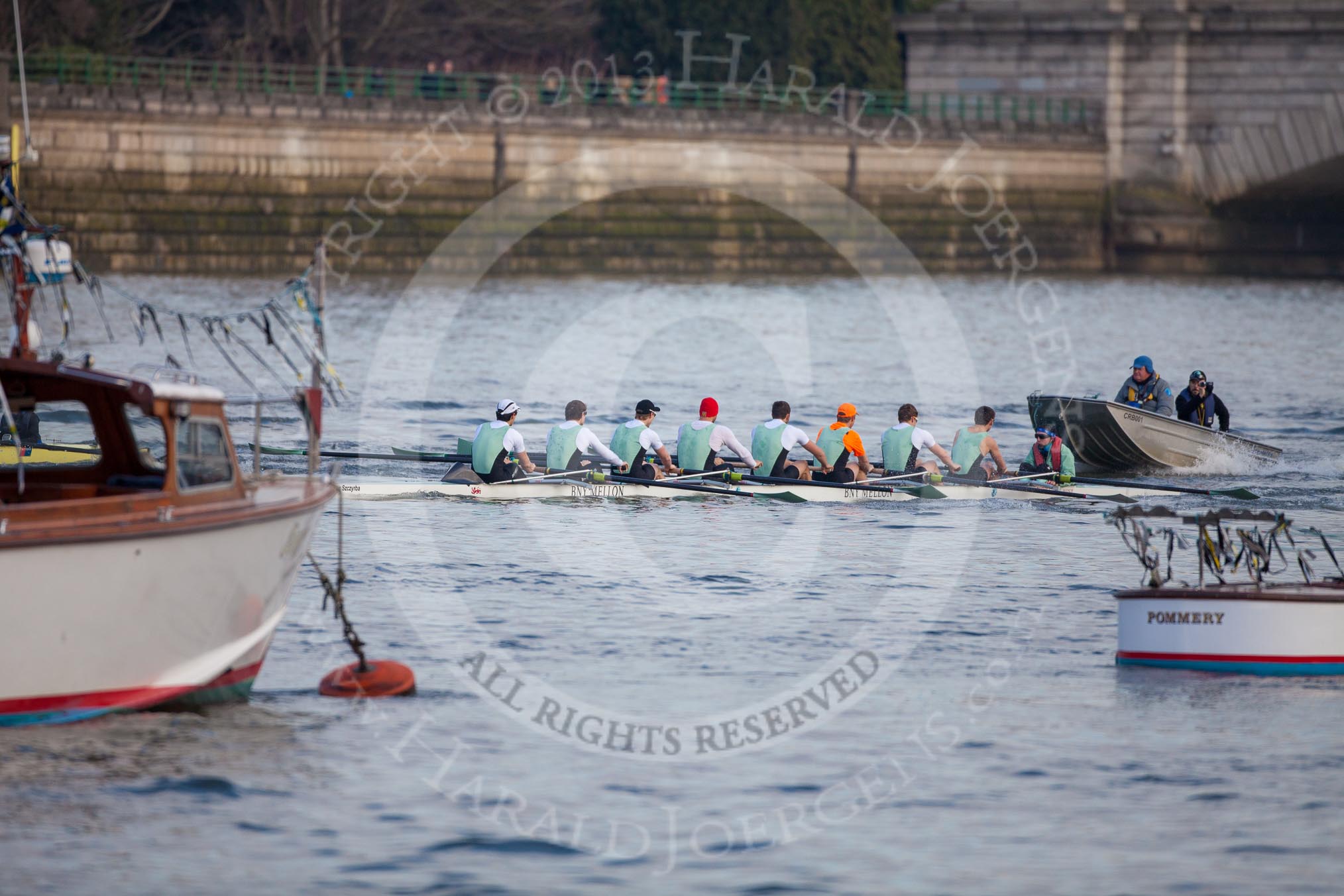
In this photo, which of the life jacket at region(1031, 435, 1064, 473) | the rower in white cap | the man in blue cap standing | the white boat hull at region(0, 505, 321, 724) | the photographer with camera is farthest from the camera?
the photographer with camera

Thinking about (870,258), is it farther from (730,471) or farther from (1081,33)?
(730,471)

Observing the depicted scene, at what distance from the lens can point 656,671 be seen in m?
16.3

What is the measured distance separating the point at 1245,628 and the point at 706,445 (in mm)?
10277

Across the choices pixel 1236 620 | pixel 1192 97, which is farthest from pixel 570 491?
pixel 1192 97

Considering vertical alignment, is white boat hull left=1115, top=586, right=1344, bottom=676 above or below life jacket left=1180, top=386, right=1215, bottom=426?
below

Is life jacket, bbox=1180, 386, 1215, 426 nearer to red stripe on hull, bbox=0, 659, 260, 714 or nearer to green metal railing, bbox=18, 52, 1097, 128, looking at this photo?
red stripe on hull, bbox=0, 659, 260, 714

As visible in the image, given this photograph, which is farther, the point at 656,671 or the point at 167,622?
the point at 656,671

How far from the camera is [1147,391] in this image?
27875 mm

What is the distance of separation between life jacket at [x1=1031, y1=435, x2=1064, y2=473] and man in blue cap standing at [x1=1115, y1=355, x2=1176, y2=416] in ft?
7.78

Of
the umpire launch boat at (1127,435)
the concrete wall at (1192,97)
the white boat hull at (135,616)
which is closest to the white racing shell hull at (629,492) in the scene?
the umpire launch boat at (1127,435)

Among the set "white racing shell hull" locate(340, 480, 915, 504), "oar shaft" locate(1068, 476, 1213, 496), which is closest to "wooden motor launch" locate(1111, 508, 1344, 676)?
"white racing shell hull" locate(340, 480, 915, 504)

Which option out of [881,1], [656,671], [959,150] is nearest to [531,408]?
[656,671]

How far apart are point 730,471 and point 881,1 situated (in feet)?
194

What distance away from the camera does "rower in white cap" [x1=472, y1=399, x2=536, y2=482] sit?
77.7 feet
